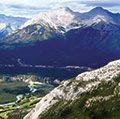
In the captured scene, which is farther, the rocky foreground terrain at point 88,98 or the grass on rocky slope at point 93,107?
the rocky foreground terrain at point 88,98

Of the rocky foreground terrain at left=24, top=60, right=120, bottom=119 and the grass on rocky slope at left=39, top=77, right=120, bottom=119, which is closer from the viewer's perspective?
the grass on rocky slope at left=39, top=77, right=120, bottom=119

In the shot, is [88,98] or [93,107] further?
[88,98]

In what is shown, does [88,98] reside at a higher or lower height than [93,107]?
higher

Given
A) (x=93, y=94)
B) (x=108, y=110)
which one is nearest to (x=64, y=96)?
(x=93, y=94)

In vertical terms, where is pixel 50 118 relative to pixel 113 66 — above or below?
below

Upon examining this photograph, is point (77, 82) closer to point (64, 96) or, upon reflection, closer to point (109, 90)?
point (64, 96)
